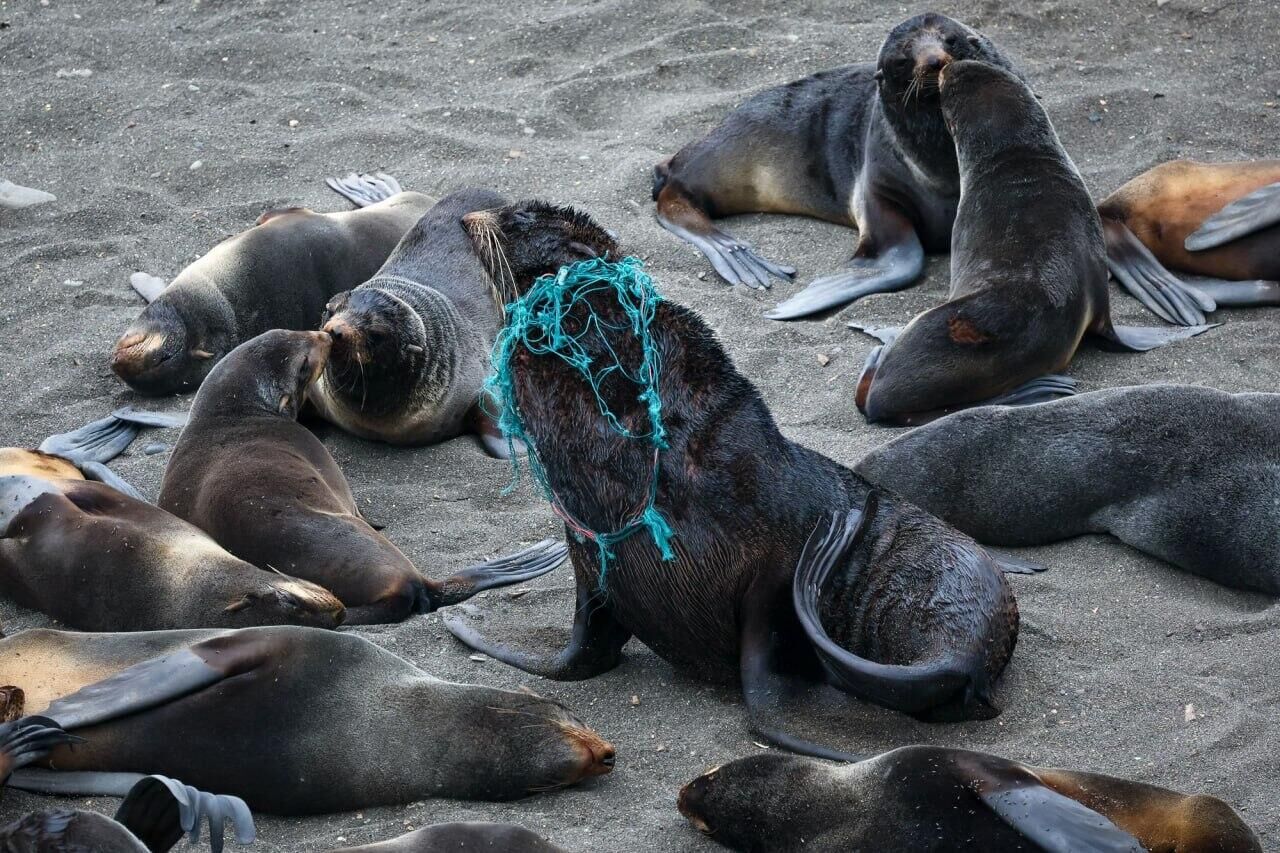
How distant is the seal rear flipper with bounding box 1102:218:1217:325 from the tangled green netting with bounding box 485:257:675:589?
2809mm

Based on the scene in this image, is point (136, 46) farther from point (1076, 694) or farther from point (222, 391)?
point (1076, 694)

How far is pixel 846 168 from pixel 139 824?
488 centimetres

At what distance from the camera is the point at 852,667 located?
3.62 metres

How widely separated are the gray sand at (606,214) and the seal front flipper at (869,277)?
3.9 inches

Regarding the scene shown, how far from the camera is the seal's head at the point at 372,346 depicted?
6113 mm

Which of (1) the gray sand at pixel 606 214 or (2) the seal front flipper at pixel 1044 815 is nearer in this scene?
(2) the seal front flipper at pixel 1044 815

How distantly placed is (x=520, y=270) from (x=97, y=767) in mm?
1582

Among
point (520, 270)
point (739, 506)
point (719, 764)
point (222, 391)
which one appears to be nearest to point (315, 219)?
point (222, 391)

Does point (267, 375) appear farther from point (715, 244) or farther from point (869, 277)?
point (869, 277)

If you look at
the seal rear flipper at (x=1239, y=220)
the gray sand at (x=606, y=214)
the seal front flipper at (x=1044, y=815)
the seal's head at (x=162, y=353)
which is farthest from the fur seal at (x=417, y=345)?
the seal front flipper at (x=1044, y=815)

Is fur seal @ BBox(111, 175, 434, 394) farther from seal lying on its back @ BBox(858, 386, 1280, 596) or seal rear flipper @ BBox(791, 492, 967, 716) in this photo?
seal rear flipper @ BBox(791, 492, 967, 716)

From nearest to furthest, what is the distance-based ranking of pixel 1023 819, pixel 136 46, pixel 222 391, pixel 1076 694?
pixel 1023 819
pixel 1076 694
pixel 222 391
pixel 136 46

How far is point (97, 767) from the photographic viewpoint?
148 inches

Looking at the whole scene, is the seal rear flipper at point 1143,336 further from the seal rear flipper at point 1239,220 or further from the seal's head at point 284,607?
the seal's head at point 284,607
